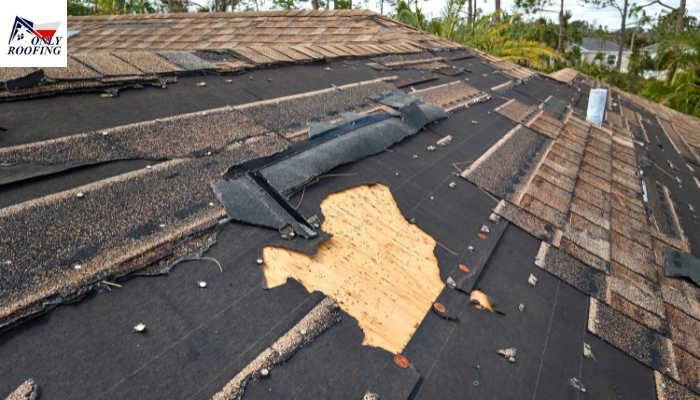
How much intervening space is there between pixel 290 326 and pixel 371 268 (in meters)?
0.55

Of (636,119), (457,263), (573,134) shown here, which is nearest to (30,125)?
(457,263)

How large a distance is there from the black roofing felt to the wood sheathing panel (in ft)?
0.19

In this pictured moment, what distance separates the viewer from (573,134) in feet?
15.8

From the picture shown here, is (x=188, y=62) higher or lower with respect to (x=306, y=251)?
higher

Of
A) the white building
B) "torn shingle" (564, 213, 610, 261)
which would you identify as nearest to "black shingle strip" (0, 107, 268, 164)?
"torn shingle" (564, 213, 610, 261)

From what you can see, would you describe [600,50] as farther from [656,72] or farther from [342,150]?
[342,150]

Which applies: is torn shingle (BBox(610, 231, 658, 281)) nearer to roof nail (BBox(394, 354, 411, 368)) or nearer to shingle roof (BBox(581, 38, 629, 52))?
roof nail (BBox(394, 354, 411, 368))

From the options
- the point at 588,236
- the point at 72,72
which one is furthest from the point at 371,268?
the point at 72,72

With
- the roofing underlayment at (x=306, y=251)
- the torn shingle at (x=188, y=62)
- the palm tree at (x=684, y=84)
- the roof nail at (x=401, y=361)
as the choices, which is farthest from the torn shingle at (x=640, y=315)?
the palm tree at (x=684, y=84)

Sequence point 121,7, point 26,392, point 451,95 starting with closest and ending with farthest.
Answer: point 26,392 → point 451,95 → point 121,7

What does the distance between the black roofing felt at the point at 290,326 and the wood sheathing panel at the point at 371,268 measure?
59 millimetres

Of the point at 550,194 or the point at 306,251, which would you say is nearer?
the point at 306,251

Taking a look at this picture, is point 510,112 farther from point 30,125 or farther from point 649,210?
point 30,125

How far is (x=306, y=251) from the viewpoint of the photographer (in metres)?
1.74
